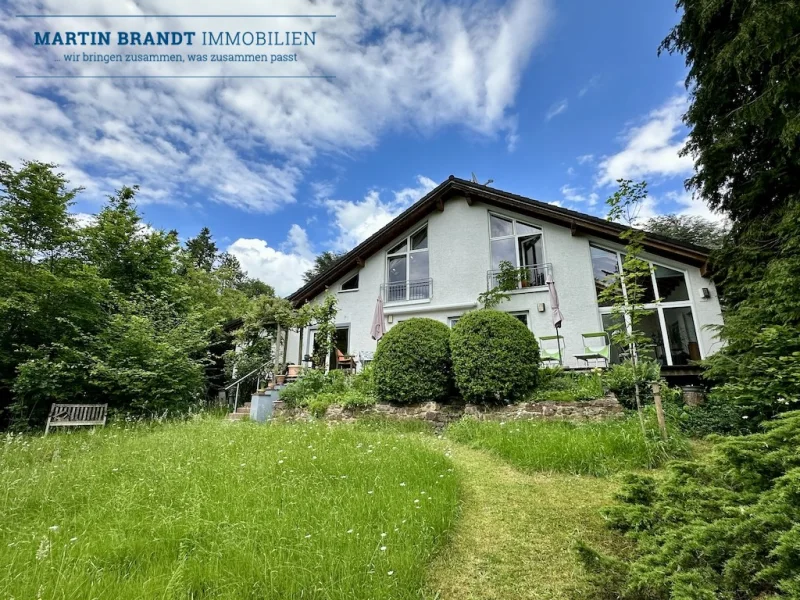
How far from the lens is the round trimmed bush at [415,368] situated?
809cm

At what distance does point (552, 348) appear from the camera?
10828 mm

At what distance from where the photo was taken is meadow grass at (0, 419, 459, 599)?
2.15 m

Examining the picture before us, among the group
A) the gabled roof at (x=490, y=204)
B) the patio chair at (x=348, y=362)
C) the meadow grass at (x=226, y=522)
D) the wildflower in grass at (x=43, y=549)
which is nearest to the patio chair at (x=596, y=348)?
the gabled roof at (x=490, y=204)

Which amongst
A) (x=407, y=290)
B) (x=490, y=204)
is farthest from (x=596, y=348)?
(x=407, y=290)

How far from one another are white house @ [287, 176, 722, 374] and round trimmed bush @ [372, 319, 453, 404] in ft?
13.6

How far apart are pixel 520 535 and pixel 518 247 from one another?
1064 cm

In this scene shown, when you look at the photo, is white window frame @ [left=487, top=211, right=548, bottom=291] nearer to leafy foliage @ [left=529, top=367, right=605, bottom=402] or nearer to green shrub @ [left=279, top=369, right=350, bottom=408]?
leafy foliage @ [left=529, top=367, right=605, bottom=402]

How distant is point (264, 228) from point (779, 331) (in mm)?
22561

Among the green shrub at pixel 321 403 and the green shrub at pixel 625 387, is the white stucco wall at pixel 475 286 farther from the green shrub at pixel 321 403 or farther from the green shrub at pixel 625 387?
the green shrub at pixel 321 403

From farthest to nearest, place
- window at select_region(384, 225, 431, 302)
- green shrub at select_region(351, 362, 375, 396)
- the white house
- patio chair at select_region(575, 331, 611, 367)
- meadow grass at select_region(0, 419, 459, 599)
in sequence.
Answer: window at select_region(384, 225, 431, 302), the white house, patio chair at select_region(575, 331, 611, 367), green shrub at select_region(351, 362, 375, 396), meadow grass at select_region(0, 419, 459, 599)

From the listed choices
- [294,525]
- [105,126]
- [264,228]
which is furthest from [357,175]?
[294,525]

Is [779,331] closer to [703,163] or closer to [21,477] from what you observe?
[703,163]

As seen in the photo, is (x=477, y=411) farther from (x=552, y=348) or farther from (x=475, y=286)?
(x=475, y=286)

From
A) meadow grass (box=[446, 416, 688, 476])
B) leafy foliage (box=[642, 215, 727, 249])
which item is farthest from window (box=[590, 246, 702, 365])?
leafy foliage (box=[642, 215, 727, 249])
